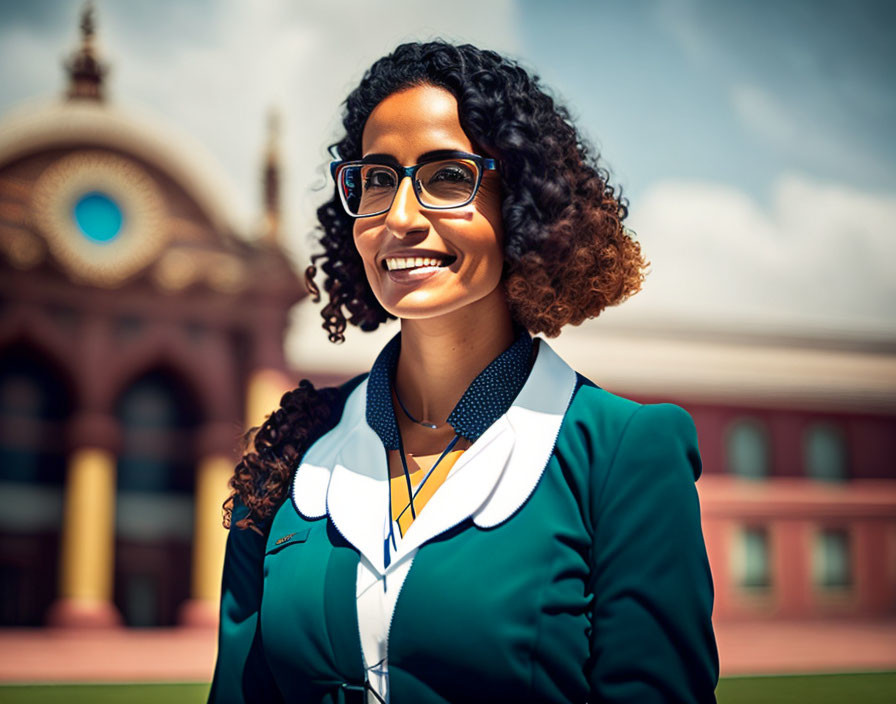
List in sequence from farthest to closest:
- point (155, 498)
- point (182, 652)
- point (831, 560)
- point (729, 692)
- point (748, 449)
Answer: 1. point (831, 560)
2. point (748, 449)
3. point (155, 498)
4. point (182, 652)
5. point (729, 692)

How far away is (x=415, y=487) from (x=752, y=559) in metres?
19.8

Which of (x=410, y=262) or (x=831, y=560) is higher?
(x=831, y=560)

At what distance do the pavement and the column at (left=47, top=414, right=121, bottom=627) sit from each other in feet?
1.10

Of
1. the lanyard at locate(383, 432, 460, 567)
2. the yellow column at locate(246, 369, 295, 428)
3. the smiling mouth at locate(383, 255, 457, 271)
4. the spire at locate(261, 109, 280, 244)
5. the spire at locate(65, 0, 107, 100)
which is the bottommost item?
the lanyard at locate(383, 432, 460, 567)

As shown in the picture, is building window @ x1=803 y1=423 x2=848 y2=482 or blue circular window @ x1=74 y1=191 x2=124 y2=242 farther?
building window @ x1=803 y1=423 x2=848 y2=482

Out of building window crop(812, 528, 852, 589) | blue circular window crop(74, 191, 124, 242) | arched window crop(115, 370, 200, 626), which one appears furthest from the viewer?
building window crop(812, 528, 852, 589)

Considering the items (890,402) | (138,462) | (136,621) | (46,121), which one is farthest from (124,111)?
(890,402)

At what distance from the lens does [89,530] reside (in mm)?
15758

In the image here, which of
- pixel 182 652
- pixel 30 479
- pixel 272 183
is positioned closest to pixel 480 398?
pixel 182 652

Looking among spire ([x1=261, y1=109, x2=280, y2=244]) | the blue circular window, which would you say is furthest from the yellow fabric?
spire ([x1=261, y1=109, x2=280, y2=244])

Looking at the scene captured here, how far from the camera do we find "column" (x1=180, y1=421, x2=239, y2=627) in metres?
16.2

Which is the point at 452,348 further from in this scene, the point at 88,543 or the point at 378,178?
the point at 88,543

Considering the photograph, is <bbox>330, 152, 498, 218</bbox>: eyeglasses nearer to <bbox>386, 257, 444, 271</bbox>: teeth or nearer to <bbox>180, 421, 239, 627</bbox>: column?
<bbox>386, 257, 444, 271</bbox>: teeth

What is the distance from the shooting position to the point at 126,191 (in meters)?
16.8
